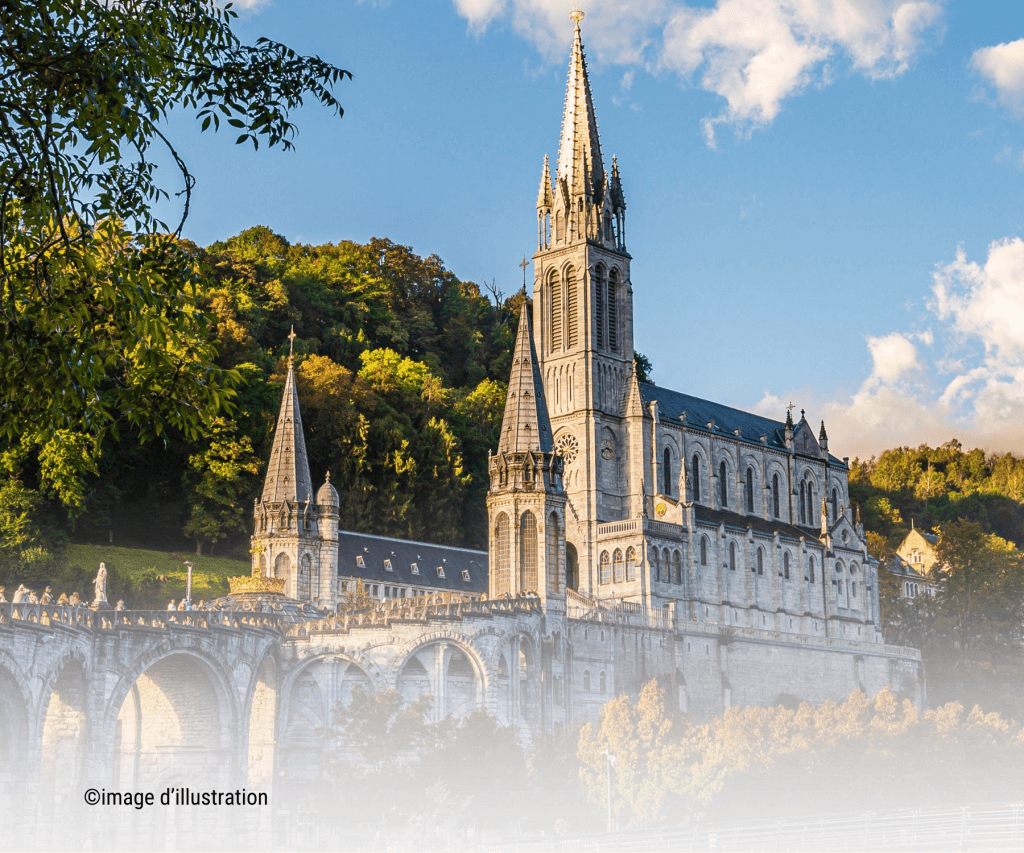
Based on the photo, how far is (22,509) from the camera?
6925cm

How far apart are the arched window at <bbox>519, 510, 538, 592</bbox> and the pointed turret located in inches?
1490

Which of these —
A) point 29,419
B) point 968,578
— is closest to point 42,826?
point 29,419

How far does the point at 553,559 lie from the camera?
206 ft

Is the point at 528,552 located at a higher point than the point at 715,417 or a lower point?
lower

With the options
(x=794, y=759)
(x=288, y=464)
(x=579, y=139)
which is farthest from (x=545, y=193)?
(x=794, y=759)

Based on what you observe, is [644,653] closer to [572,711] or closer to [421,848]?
[572,711]

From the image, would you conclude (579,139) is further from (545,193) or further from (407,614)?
(407,614)

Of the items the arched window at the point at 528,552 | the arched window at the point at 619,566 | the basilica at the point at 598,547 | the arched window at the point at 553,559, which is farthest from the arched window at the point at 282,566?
the arched window at the point at 619,566

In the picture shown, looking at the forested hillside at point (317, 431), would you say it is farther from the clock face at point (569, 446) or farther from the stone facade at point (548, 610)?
the clock face at point (569, 446)

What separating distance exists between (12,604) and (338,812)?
15559 mm

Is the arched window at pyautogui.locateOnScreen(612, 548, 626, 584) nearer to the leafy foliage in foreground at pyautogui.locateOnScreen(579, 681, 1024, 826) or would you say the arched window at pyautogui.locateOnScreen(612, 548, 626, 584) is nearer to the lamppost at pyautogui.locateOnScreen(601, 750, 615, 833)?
the leafy foliage in foreground at pyautogui.locateOnScreen(579, 681, 1024, 826)

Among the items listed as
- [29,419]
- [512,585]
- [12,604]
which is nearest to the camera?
[29,419]

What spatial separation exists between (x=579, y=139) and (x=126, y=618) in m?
55.8

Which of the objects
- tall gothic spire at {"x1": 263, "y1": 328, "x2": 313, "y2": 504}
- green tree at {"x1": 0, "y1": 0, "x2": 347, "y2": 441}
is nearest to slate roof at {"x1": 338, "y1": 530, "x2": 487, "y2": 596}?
tall gothic spire at {"x1": 263, "y1": 328, "x2": 313, "y2": 504}
